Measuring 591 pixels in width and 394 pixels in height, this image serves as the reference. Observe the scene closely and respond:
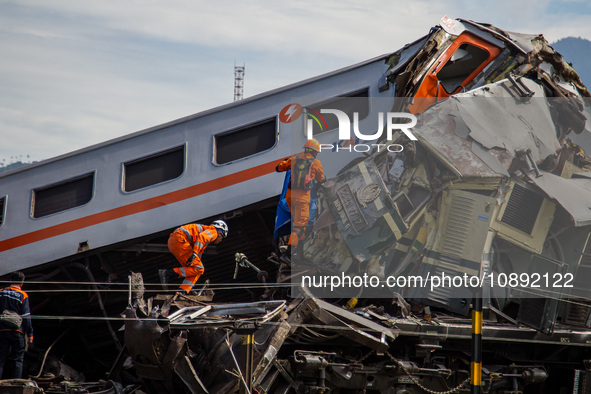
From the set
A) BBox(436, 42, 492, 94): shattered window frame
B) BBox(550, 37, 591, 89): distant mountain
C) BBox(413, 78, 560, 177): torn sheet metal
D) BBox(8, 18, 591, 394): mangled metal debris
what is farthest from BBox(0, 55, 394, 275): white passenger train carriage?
BBox(550, 37, 591, 89): distant mountain

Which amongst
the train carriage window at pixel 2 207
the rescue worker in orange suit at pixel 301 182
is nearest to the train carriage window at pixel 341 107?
the rescue worker in orange suit at pixel 301 182

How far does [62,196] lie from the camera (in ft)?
28.7

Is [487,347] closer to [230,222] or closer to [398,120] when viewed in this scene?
[398,120]

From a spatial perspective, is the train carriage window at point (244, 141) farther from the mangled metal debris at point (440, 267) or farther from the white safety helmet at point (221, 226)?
the mangled metal debris at point (440, 267)

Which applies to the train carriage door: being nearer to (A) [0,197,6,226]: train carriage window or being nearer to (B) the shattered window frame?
(B) the shattered window frame

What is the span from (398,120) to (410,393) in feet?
11.0

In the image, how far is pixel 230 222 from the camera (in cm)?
892

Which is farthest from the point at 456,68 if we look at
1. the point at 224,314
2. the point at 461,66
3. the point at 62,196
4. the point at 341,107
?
the point at 62,196

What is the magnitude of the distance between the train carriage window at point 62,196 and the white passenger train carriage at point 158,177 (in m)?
0.01

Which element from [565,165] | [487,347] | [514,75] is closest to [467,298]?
[487,347]

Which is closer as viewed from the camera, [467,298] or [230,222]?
Answer: [467,298]

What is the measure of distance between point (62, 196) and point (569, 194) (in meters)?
6.34

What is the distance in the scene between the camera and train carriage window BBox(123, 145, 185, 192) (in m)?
8.77

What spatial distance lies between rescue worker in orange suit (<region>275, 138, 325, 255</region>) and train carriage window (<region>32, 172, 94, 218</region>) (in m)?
2.59
